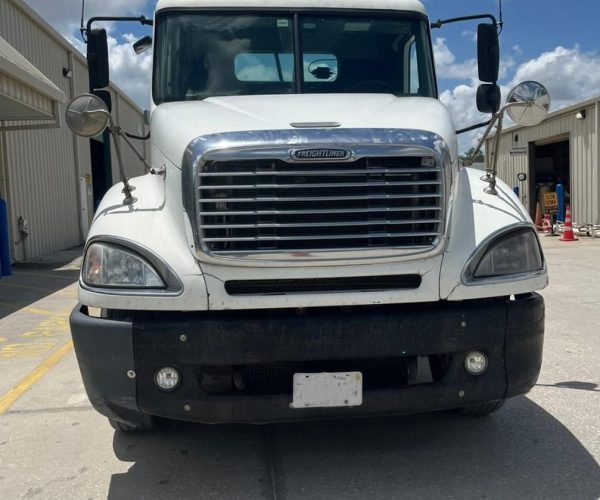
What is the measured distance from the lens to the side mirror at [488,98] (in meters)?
4.82

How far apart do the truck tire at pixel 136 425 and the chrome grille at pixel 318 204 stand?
1.13 metres

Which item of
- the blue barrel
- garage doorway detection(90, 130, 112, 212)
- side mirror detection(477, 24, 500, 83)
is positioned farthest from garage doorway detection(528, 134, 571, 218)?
side mirror detection(477, 24, 500, 83)

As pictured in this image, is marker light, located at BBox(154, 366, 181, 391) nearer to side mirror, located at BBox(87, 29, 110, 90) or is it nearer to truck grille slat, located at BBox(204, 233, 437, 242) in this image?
truck grille slat, located at BBox(204, 233, 437, 242)

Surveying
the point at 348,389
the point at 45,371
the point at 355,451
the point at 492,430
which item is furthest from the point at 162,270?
the point at 45,371

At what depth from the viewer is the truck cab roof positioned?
4.35 m

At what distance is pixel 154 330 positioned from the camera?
2.99m

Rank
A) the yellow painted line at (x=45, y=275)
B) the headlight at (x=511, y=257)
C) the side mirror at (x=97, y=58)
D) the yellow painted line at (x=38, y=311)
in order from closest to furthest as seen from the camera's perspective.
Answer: the headlight at (x=511, y=257) → the side mirror at (x=97, y=58) → the yellow painted line at (x=38, y=311) → the yellow painted line at (x=45, y=275)

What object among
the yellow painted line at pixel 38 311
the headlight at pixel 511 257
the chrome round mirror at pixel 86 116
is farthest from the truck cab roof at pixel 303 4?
the yellow painted line at pixel 38 311

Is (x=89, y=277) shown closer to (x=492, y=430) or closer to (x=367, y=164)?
(x=367, y=164)

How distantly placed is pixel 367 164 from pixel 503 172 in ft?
76.6

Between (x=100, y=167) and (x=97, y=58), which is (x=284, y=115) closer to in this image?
(x=97, y=58)

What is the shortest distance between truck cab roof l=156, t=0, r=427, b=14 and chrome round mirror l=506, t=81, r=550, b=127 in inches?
52.7

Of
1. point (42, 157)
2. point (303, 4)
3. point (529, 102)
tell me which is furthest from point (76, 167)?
point (529, 102)

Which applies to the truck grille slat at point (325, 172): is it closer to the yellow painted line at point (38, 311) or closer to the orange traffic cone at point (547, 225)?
the yellow painted line at point (38, 311)
